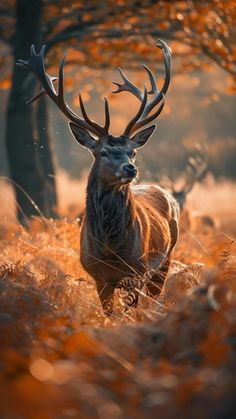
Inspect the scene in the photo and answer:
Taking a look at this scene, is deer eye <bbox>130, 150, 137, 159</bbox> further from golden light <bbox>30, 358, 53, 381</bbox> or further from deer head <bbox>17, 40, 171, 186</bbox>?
golden light <bbox>30, 358, 53, 381</bbox>

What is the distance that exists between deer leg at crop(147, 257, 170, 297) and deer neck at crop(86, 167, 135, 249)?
22.9 inches

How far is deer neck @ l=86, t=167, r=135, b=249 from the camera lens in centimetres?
782

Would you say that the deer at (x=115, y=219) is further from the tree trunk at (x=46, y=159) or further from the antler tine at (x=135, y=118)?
the tree trunk at (x=46, y=159)

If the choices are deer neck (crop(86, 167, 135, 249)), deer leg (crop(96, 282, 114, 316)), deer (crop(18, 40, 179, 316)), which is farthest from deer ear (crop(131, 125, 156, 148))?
deer leg (crop(96, 282, 114, 316))

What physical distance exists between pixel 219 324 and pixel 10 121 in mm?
11995

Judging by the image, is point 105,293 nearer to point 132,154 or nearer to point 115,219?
point 115,219

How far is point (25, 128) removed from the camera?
15.5 m

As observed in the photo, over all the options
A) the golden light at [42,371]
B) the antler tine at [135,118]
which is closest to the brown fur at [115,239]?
the antler tine at [135,118]

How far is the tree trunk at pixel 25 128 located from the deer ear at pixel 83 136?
638 cm

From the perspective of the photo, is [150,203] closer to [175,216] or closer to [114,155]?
[175,216]

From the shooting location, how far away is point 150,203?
29.3 feet

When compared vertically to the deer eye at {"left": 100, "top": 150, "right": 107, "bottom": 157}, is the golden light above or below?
below

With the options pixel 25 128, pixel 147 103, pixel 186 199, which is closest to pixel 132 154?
pixel 147 103

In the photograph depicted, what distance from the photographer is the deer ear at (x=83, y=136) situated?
8.39m
